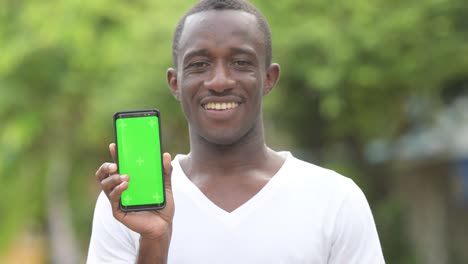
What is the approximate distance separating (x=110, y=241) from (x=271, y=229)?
1.66 feet

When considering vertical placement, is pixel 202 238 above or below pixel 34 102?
below

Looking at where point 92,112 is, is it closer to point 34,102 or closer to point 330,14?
point 34,102

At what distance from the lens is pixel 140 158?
320cm

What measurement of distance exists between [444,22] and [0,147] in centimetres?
1002

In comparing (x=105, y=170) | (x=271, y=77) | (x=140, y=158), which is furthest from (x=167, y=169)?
(x=271, y=77)

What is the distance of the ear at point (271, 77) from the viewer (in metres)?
3.70

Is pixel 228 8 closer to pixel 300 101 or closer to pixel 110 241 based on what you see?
pixel 110 241

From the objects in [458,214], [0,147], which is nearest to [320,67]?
[458,214]

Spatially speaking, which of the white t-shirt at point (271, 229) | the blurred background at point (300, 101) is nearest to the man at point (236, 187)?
the white t-shirt at point (271, 229)

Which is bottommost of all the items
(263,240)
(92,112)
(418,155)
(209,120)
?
(263,240)

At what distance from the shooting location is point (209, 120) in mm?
3527

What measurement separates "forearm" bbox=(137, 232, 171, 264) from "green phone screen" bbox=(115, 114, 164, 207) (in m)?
0.11

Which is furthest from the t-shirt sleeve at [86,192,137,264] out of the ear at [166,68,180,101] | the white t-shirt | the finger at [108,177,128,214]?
the ear at [166,68,180,101]

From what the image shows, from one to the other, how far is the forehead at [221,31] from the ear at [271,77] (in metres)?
0.11
